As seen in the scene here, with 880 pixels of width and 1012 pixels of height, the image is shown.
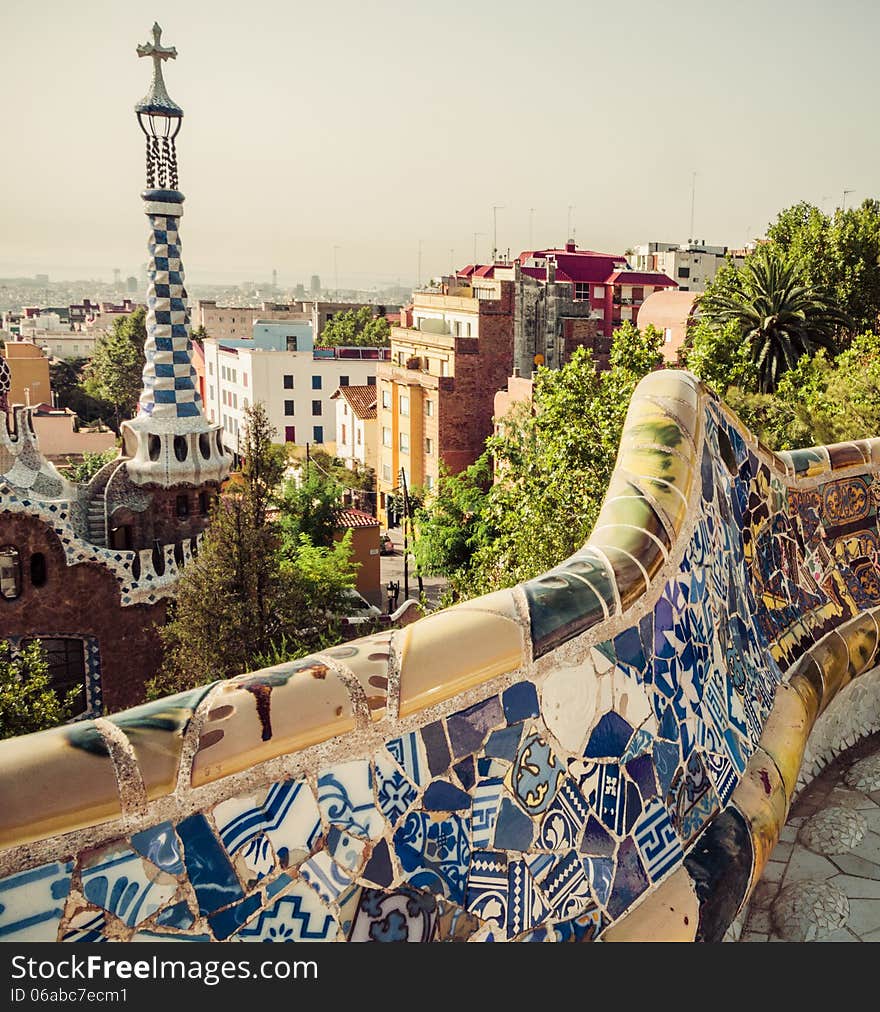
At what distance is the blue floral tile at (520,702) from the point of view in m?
3.17

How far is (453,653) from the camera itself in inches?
121

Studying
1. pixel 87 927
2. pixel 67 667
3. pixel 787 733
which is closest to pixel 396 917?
pixel 87 927

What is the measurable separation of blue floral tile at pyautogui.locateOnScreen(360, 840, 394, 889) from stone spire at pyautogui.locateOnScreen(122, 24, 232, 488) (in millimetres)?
11327

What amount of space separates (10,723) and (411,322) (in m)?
39.7

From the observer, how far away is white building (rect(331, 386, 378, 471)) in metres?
41.8

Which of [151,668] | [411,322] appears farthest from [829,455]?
A: [411,322]

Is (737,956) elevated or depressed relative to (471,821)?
depressed

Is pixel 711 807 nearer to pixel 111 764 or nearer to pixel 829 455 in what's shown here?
pixel 111 764

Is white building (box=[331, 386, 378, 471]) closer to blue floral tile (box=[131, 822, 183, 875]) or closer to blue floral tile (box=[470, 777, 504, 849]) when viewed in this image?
blue floral tile (box=[470, 777, 504, 849])

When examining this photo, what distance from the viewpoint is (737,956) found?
283cm

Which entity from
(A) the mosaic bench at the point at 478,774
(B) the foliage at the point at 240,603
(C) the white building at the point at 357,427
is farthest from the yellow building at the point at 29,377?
(A) the mosaic bench at the point at 478,774

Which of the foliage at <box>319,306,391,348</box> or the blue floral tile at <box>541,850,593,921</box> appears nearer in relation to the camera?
the blue floral tile at <box>541,850,593,921</box>

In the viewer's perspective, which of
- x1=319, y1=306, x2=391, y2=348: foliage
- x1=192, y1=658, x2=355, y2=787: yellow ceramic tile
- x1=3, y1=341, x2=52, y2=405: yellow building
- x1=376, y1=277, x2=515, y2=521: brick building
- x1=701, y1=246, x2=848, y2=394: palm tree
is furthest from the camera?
x1=319, y1=306, x2=391, y2=348: foliage

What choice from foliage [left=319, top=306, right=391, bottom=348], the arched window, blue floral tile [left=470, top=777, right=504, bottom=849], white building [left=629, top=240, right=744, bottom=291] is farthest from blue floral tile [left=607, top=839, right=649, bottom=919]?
white building [left=629, top=240, right=744, bottom=291]
